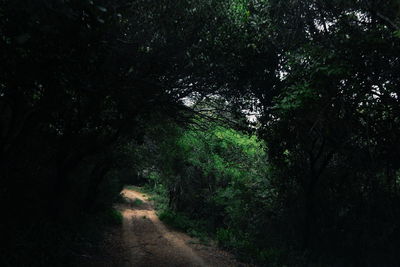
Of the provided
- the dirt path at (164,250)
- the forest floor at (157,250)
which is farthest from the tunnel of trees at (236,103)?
the dirt path at (164,250)

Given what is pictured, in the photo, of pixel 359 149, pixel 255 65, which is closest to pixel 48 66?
pixel 255 65

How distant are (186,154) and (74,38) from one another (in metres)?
14.8

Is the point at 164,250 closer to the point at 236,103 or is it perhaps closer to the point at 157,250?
the point at 157,250

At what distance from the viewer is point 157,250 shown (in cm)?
1341

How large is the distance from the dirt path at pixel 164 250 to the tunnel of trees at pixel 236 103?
139cm

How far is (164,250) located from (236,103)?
Result: 724cm

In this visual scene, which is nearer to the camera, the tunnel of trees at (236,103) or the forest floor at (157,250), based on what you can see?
the tunnel of trees at (236,103)

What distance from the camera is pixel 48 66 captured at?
5.29 meters

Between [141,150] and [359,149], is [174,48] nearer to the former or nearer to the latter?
[359,149]

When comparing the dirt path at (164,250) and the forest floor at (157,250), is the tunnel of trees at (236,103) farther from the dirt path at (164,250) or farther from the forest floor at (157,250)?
the dirt path at (164,250)

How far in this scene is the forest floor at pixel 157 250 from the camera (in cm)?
1112

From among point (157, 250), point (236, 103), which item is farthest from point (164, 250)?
point (236, 103)

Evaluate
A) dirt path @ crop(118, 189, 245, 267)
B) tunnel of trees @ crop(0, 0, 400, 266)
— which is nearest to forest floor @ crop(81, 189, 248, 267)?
dirt path @ crop(118, 189, 245, 267)

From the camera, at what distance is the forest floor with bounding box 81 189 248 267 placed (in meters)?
11.1
